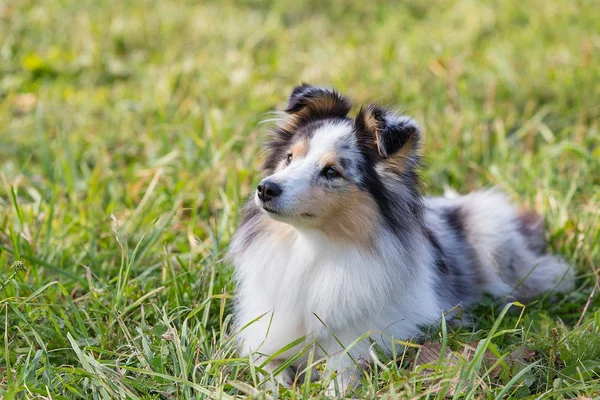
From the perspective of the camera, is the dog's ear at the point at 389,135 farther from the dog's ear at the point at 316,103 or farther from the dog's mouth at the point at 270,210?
the dog's mouth at the point at 270,210

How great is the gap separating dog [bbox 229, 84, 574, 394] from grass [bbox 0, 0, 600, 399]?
0.58 ft

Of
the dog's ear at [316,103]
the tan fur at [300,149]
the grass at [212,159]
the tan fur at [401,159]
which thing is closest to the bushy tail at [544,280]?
the grass at [212,159]

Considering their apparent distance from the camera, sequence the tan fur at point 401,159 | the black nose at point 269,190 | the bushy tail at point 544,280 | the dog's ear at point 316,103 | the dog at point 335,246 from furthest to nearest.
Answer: the bushy tail at point 544,280 < the dog's ear at point 316,103 < the tan fur at point 401,159 < the dog at point 335,246 < the black nose at point 269,190

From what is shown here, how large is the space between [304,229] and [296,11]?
6338mm

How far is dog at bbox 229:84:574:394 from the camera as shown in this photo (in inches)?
124

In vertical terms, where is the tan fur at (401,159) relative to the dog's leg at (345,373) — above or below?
above

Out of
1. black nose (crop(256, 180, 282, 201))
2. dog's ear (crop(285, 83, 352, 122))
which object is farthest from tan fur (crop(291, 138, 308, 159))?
black nose (crop(256, 180, 282, 201))

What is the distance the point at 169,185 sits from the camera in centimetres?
508

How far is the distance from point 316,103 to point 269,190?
0.76 metres

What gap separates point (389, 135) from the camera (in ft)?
10.4

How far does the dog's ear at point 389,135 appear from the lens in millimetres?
3160

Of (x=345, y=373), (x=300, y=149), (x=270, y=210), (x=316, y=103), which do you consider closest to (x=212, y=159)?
(x=316, y=103)

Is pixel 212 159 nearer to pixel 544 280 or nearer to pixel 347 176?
pixel 347 176

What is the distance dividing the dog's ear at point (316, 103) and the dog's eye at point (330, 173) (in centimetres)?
47
